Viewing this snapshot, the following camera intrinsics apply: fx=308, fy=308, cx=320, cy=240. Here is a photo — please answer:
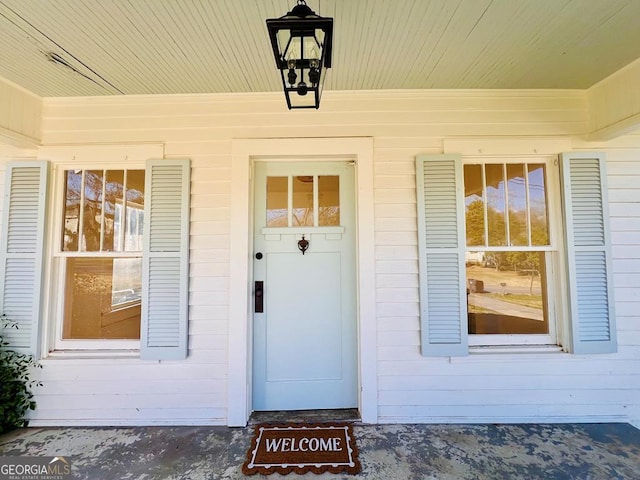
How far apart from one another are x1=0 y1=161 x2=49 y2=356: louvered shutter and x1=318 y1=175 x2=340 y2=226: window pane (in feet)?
7.10

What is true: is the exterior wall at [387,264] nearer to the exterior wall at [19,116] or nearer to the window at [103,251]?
the exterior wall at [19,116]

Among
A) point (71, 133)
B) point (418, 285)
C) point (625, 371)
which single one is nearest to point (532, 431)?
point (625, 371)

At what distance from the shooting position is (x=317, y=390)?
8.14 feet

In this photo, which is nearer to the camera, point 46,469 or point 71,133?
point 46,469

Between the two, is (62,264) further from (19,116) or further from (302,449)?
(302,449)

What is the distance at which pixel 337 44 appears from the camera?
1.91 meters

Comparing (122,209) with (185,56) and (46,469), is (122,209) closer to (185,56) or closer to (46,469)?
(185,56)

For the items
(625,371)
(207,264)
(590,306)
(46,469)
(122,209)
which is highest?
(122,209)

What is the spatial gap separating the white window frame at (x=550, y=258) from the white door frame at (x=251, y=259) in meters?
0.80

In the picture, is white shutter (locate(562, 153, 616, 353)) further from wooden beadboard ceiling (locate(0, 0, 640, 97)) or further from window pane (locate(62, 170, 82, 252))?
window pane (locate(62, 170, 82, 252))

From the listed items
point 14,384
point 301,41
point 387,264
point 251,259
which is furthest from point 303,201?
point 14,384

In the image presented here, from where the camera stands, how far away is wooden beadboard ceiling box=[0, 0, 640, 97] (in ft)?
5.40

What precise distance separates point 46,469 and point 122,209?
178 centimetres

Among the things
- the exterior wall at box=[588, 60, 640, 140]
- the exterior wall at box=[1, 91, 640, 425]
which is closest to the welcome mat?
the exterior wall at box=[1, 91, 640, 425]
